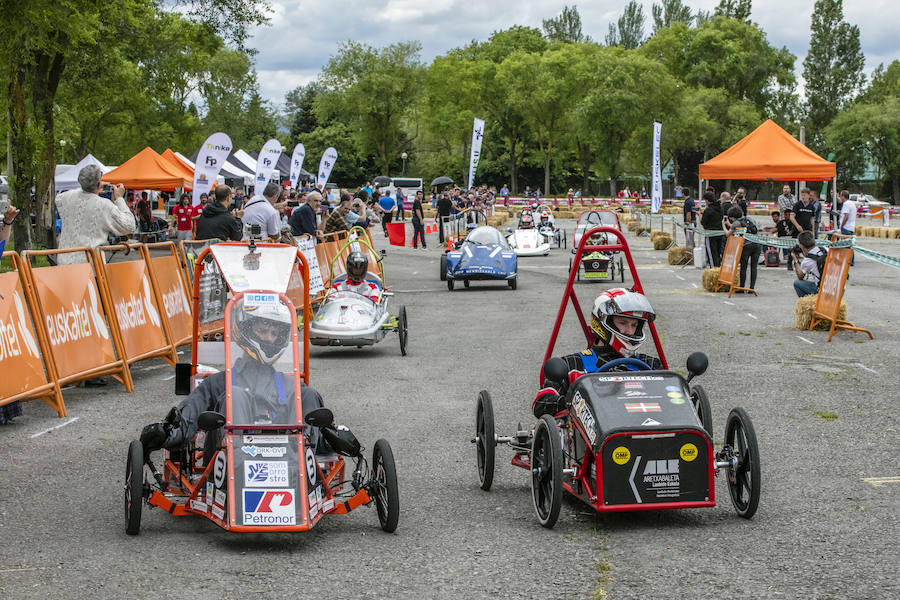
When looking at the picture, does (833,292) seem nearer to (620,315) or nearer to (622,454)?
(620,315)

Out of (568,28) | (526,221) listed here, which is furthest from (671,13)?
(526,221)

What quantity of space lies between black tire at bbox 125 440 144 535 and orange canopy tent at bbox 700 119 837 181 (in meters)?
23.4

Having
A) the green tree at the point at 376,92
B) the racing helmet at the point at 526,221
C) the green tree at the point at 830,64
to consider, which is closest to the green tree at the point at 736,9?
the green tree at the point at 830,64

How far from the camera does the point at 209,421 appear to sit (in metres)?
5.75

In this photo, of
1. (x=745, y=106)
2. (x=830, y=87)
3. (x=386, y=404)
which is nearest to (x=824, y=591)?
(x=386, y=404)

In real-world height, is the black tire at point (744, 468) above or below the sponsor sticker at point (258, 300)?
below

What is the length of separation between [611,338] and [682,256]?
2148 centimetres

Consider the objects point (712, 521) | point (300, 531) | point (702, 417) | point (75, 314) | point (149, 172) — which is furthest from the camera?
point (149, 172)

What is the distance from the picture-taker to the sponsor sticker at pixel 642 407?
6199 millimetres

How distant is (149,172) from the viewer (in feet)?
108

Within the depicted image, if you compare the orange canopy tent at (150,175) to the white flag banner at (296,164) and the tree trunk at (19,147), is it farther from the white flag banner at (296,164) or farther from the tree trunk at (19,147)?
the tree trunk at (19,147)

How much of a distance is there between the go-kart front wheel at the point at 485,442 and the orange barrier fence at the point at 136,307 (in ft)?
16.6

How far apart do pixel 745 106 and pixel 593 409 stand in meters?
85.2

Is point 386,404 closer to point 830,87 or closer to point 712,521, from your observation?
point 712,521
